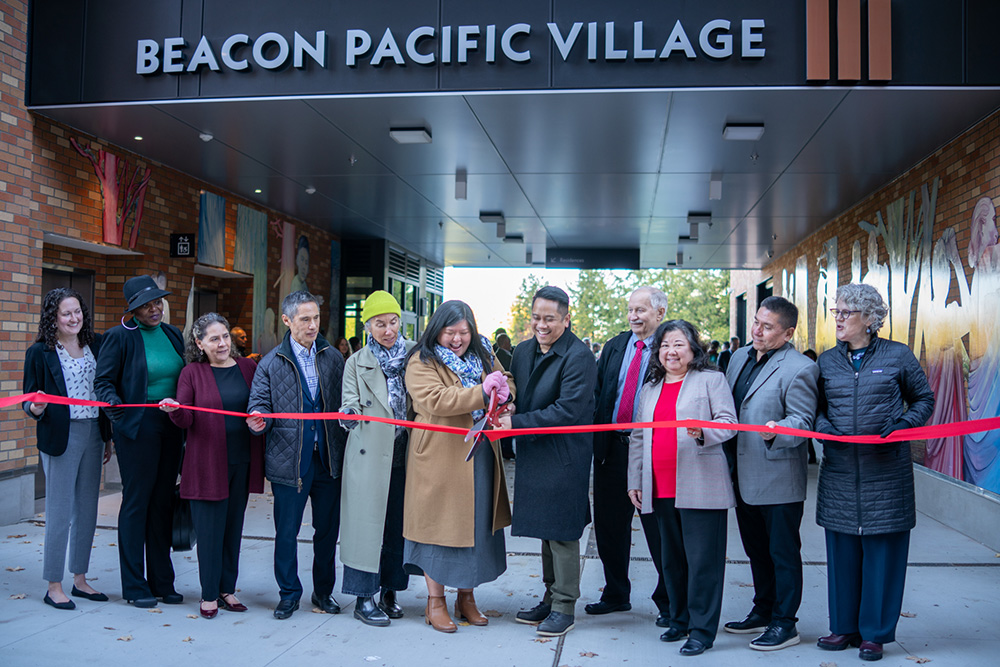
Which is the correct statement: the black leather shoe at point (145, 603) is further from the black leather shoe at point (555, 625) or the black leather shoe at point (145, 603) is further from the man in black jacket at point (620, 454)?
the man in black jacket at point (620, 454)

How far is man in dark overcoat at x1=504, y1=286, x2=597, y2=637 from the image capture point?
4234 millimetres

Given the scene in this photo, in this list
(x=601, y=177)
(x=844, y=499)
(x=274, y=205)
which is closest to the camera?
(x=844, y=499)

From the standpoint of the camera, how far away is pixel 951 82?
6117 mm

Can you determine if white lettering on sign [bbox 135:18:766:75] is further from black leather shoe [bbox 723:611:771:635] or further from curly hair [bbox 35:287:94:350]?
black leather shoe [bbox 723:611:771:635]

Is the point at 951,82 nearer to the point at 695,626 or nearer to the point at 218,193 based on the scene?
the point at 695,626

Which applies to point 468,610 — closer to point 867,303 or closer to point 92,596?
point 92,596

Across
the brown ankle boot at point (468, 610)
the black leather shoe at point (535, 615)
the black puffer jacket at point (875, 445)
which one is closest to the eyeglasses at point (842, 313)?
the black puffer jacket at point (875, 445)

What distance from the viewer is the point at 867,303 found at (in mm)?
4012

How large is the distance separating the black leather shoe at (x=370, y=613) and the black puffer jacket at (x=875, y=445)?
239 centimetres

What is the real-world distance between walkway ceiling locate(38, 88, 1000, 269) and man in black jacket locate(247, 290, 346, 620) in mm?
2961

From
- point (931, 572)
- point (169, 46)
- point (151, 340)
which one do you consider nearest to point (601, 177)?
point (169, 46)

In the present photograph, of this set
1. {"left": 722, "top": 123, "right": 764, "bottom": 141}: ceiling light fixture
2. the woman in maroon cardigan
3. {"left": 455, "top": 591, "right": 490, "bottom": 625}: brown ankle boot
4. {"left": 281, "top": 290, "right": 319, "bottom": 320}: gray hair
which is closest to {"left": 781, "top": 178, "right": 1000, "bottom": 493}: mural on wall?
{"left": 722, "top": 123, "right": 764, "bottom": 141}: ceiling light fixture

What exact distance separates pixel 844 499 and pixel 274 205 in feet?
31.6

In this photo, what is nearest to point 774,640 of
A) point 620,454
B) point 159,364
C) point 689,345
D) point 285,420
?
point 620,454
